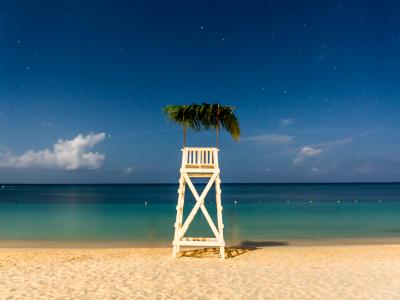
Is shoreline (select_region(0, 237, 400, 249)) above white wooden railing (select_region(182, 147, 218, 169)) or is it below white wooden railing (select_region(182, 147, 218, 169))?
below

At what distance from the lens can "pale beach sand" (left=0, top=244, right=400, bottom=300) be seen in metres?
8.95

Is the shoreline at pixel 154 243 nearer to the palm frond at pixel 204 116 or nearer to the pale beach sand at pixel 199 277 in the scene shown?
the pale beach sand at pixel 199 277

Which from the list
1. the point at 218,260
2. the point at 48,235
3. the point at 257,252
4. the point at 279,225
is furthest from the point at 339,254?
the point at 48,235

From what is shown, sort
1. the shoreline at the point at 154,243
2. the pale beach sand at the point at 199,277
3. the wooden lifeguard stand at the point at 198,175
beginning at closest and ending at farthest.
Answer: the pale beach sand at the point at 199,277 → the wooden lifeguard stand at the point at 198,175 → the shoreline at the point at 154,243

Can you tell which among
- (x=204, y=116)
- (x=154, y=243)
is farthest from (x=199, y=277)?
(x=154, y=243)

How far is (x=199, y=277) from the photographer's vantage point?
10422 mm

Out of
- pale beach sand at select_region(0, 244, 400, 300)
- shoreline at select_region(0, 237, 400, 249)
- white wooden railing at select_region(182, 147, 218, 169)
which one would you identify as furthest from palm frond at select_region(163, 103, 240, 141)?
shoreline at select_region(0, 237, 400, 249)

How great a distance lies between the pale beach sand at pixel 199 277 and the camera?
895cm

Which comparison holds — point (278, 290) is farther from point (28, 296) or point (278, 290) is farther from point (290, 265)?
point (28, 296)

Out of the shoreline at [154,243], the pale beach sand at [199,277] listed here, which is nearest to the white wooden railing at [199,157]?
the pale beach sand at [199,277]

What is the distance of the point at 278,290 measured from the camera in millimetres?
9344

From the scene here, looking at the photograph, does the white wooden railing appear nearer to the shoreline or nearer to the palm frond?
the palm frond

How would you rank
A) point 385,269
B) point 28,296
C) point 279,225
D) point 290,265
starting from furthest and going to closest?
point 279,225 → point 290,265 → point 385,269 → point 28,296

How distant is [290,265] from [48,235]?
1680cm
